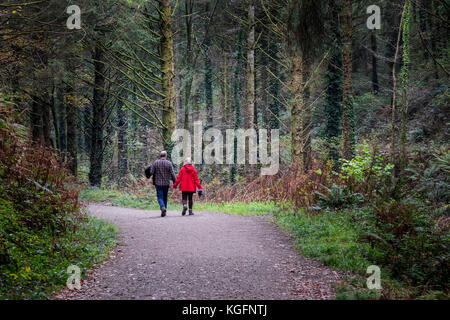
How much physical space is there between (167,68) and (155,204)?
252 inches

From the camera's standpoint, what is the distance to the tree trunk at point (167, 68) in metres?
16.6

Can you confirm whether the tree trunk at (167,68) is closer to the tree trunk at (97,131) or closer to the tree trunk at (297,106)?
the tree trunk at (297,106)

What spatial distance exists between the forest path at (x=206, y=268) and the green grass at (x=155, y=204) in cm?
365

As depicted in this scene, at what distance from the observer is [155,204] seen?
659 inches

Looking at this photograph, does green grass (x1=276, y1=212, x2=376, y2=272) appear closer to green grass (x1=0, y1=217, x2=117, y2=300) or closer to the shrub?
green grass (x1=0, y1=217, x2=117, y2=300)

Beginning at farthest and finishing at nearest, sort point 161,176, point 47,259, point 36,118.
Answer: point 36,118
point 161,176
point 47,259

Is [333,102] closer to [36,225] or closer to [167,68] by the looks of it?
[167,68]

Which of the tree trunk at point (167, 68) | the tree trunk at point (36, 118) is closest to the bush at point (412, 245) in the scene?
the tree trunk at point (167, 68)

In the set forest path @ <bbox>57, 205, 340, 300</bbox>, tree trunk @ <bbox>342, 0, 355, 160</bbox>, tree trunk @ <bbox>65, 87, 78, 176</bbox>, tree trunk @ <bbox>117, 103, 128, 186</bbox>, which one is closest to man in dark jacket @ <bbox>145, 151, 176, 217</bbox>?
forest path @ <bbox>57, 205, 340, 300</bbox>

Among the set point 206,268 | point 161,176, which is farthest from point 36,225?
point 161,176

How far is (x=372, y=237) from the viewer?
7.27 metres

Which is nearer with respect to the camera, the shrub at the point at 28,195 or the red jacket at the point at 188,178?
the shrub at the point at 28,195

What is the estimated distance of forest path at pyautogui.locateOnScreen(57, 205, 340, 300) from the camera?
214 inches

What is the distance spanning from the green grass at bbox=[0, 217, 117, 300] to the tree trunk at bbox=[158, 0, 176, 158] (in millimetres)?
9022
